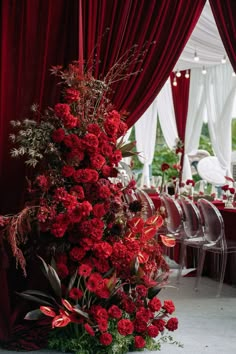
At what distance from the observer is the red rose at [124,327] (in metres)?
3.71

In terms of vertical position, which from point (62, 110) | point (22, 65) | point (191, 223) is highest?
point (22, 65)

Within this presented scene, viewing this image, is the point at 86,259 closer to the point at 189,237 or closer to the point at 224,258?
the point at 224,258

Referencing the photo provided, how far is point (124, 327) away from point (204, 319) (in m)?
1.18

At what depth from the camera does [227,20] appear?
17.7 ft

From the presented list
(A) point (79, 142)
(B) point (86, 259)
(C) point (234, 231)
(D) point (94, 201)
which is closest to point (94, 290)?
(B) point (86, 259)

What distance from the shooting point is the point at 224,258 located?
18.9ft

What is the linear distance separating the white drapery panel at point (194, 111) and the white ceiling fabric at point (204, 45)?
50 cm

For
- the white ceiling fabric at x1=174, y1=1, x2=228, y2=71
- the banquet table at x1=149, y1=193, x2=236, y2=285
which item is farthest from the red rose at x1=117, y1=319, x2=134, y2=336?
the white ceiling fabric at x1=174, y1=1, x2=228, y2=71

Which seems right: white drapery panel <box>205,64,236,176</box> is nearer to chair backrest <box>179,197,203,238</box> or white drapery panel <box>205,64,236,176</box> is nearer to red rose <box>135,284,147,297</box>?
chair backrest <box>179,197,203,238</box>

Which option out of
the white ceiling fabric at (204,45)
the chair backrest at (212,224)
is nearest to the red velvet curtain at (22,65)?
the chair backrest at (212,224)

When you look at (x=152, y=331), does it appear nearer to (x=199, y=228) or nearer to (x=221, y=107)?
(x=199, y=228)

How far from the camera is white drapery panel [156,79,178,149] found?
11734 millimetres

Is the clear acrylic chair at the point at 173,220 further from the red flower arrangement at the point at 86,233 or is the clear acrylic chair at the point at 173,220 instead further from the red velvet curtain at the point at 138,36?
the red flower arrangement at the point at 86,233

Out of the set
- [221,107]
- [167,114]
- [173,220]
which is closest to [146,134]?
[167,114]
